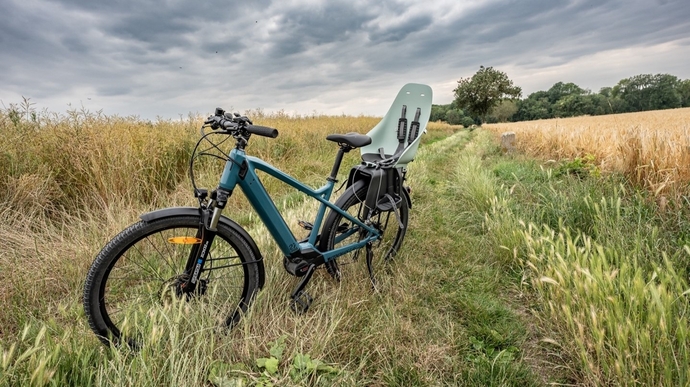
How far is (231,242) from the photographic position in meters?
1.94

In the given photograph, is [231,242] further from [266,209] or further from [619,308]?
[619,308]

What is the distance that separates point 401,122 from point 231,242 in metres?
1.95

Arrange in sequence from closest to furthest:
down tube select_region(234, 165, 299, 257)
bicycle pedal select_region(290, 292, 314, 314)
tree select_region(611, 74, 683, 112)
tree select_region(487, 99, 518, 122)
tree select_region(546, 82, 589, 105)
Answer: down tube select_region(234, 165, 299, 257) < bicycle pedal select_region(290, 292, 314, 314) < tree select_region(611, 74, 683, 112) < tree select_region(487, 99, 518, 122) < tree select_region(546, 82, 589, 105)

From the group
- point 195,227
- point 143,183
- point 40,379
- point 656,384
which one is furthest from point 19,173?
point 656,384

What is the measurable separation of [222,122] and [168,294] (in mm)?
1113

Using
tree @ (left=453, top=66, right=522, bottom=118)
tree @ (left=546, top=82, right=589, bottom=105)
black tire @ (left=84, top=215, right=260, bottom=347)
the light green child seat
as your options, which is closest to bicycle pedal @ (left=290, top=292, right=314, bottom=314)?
black tire @ (left=84, top=215, right=260, bottom=347)

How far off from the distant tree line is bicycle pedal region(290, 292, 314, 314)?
3665 cm

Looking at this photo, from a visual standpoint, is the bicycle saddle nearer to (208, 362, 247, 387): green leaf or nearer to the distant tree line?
(208, 362, 247, 387): green leaf

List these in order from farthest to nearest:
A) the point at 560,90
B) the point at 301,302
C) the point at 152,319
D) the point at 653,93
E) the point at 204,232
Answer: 1. the point at 560,90
2. the point at 653,93
3. the point at 301,302
4. the point at 204,232
5. the point at 152,319

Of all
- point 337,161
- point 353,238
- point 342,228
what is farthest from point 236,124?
point 353,238

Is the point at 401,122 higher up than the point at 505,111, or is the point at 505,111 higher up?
the point at 505,111

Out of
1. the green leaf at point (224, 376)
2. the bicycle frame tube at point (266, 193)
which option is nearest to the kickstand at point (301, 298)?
the bicycle frame tube at point (266, 193)

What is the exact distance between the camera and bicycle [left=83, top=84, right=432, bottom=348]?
1.69 meters

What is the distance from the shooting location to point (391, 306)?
7.27 feet
